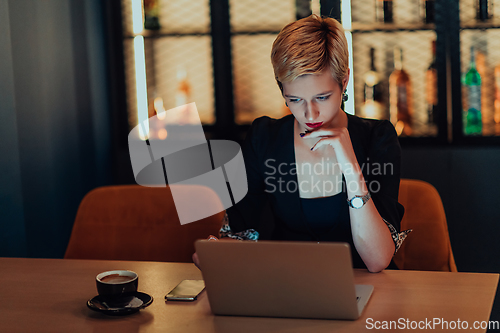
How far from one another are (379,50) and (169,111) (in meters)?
1.06

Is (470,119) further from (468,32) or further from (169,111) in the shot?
(169,111)

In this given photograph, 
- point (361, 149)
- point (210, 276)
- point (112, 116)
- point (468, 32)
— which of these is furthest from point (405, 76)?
point (210, 276)

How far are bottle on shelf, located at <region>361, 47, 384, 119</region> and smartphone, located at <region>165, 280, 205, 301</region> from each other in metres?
1.58

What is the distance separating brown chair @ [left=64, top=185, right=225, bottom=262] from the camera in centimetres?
145

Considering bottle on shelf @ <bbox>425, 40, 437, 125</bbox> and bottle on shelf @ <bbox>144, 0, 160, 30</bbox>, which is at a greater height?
bottle on shelf @ <bbox>144, 0, 160, 30</bbox>

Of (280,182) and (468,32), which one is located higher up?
(468,32)

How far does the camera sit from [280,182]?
1393 millimetres

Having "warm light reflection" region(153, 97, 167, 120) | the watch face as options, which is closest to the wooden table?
the watch face

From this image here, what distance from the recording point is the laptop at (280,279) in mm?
780

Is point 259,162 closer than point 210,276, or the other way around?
point 210,276

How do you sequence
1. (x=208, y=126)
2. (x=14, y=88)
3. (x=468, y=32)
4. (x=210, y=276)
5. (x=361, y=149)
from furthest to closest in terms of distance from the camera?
(x=208, y=126)
(x=468, y=32)
(x=14, y=88)
(x=361, y=149)
(x=210, y=276)

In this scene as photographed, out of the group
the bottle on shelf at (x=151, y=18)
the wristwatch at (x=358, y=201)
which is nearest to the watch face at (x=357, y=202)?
the wristwatch at (x=358, y=201)

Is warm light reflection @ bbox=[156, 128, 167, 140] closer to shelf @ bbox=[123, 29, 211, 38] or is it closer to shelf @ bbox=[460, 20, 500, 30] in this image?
shelf @ bbox=[123, 29, 211, 38]

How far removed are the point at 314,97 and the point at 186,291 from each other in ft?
1.89
